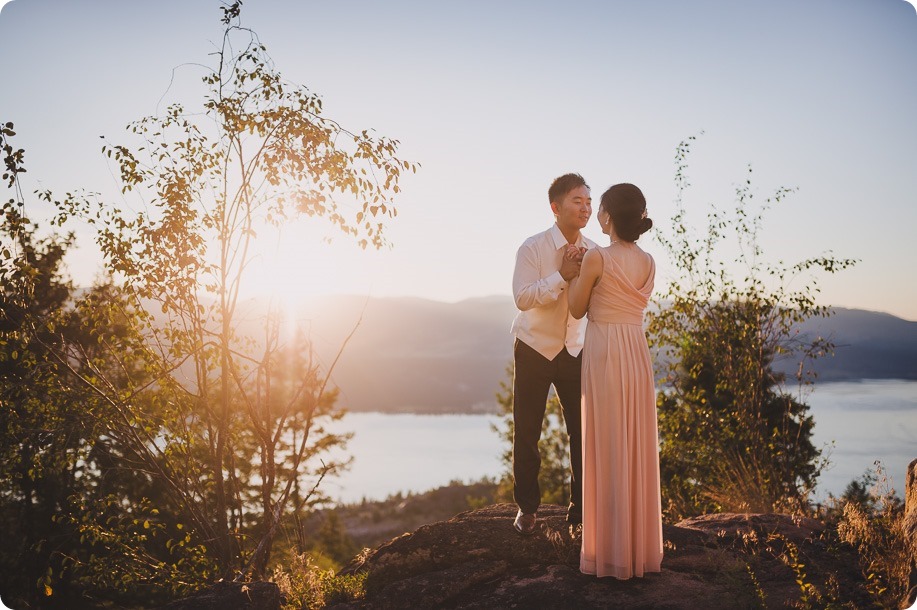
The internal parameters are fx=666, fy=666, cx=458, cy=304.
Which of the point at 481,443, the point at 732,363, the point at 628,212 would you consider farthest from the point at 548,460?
the point at 481,443

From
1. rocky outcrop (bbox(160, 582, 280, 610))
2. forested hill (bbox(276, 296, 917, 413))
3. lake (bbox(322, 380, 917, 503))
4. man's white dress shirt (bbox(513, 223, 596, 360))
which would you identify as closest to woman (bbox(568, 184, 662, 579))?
man's white dress shirt (bbox(513, 223, 596, 360))

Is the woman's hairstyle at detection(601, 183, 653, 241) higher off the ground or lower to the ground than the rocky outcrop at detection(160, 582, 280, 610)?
higher

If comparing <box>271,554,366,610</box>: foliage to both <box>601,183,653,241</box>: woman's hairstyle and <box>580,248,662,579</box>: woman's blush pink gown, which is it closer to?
<box>580,248,662,579</box>: woman's blush pink gown

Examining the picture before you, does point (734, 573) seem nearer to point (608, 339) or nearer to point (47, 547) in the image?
point (608, 339)

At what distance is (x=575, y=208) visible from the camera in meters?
4.20

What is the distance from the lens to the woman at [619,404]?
3.69 meters

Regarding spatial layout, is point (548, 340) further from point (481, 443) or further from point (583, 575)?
point (481, 443)

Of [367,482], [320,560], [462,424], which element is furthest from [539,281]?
[462,424]

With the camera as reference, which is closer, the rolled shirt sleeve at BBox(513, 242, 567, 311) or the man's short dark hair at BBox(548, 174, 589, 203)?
the rolled shirt sleeve at BBox(513, 242, 567, 311)

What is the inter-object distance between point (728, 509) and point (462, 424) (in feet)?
250

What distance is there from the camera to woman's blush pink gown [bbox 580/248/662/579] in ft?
12.1

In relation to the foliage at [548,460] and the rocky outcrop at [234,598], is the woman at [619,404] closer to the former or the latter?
the rocky outcrop at [234,598]

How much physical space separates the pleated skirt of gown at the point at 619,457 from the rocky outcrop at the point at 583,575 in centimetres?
18

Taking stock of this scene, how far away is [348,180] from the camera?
5.46 meters
